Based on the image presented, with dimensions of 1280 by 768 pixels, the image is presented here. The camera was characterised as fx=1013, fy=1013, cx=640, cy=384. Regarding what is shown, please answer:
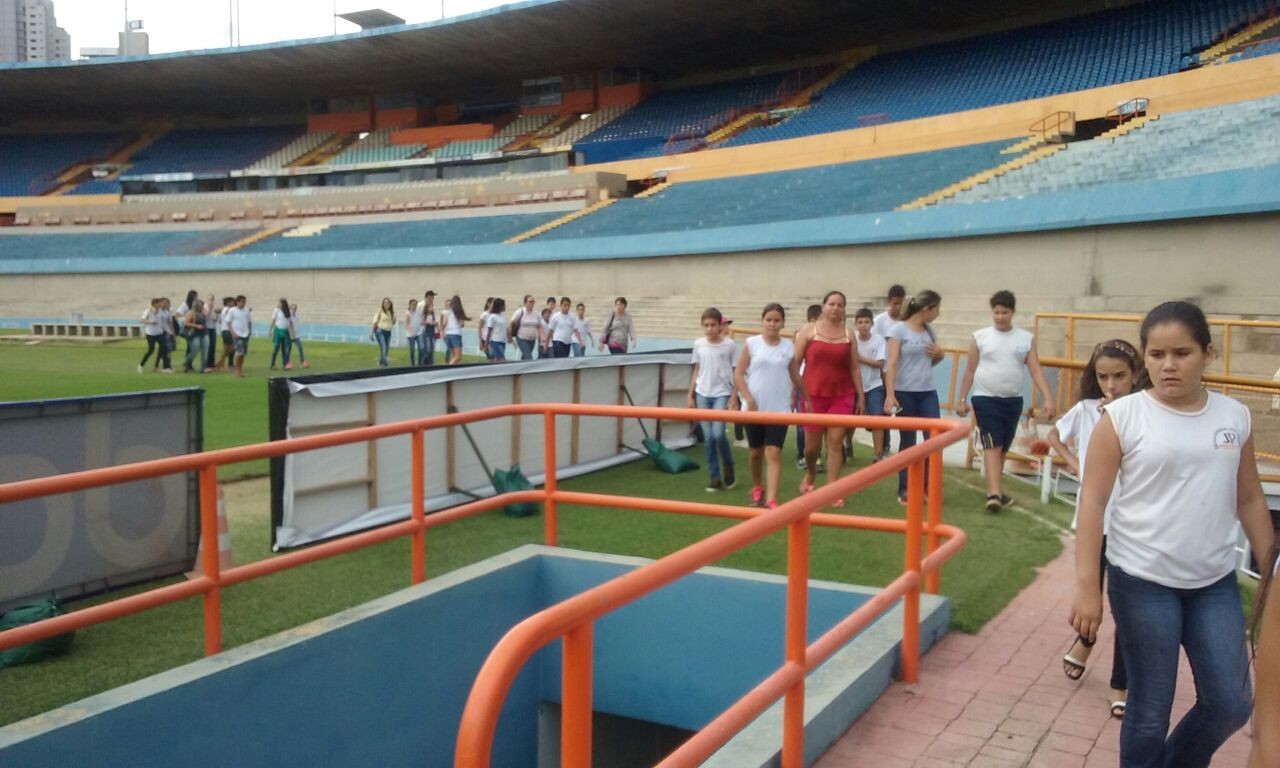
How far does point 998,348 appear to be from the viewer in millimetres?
7672

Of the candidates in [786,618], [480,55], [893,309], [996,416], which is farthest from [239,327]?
[480,55]

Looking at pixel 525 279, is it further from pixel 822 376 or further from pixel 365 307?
pixel 822 376

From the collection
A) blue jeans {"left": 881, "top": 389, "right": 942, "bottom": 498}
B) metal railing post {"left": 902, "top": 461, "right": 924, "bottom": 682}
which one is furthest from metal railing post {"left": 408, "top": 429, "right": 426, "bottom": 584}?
blue jeans {"left": 881, "top": 389, "right": 942, "bottom": 498}

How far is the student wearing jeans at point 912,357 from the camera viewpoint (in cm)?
802

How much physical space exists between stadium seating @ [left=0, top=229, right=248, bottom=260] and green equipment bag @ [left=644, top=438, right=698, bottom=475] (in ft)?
125

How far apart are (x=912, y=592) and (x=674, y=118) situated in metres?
40.1

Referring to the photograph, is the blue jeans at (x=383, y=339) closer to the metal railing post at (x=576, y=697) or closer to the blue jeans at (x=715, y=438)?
the blue jeans at (x=715, y=438)

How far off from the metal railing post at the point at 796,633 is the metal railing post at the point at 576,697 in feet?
4.16

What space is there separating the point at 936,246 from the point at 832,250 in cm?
306

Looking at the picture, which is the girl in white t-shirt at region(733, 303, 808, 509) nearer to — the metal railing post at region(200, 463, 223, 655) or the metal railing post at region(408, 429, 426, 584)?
the metal railing post at region(408, 429, 426, 584)

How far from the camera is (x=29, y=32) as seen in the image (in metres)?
115

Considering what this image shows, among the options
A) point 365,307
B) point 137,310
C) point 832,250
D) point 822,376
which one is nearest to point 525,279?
point 365,307

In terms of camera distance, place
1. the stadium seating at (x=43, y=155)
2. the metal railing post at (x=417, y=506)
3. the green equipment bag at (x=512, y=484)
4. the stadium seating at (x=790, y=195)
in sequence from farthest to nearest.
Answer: the stadium seating at (x=43, y=155) → the stadium seating at (x=790, y=195) → the green equipment bag at (x=512, y=484) → the metal railing post at (x=417, y=506)

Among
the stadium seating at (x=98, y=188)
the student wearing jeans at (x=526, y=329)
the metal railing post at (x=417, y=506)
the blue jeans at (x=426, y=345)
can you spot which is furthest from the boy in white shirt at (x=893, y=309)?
the stadium seating at (x=98, y=188)
